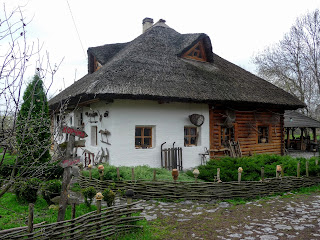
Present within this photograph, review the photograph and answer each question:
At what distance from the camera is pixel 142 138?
29.3ft

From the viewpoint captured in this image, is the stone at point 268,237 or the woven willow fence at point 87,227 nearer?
the woven willow fence at point 87,227

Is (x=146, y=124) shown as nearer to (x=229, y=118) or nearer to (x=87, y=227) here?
(x=229, y=118)

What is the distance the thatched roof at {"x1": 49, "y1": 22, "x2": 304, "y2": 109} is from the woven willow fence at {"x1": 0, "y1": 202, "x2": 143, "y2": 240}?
12.4 ft

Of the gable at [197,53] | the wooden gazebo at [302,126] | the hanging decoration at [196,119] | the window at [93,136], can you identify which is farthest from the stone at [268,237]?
the wooden gazebo at [302,126]

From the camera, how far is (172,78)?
9.19 metres

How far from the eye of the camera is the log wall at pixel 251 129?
10297mm

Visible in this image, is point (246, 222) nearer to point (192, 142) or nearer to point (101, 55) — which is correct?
point (192, 142)

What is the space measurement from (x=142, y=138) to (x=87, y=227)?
5.35m

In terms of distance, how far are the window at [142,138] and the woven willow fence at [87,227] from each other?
4.66 meters

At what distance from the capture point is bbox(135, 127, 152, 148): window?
29.2 ft

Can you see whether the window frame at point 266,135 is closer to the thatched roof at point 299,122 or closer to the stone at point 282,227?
the thatched roof at point 299,122

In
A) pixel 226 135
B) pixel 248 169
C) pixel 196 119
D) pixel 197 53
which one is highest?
pixel 197 53

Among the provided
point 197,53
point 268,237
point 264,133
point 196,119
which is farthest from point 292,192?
point 197,53

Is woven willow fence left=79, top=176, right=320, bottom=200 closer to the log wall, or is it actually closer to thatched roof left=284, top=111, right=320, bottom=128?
the log wall
